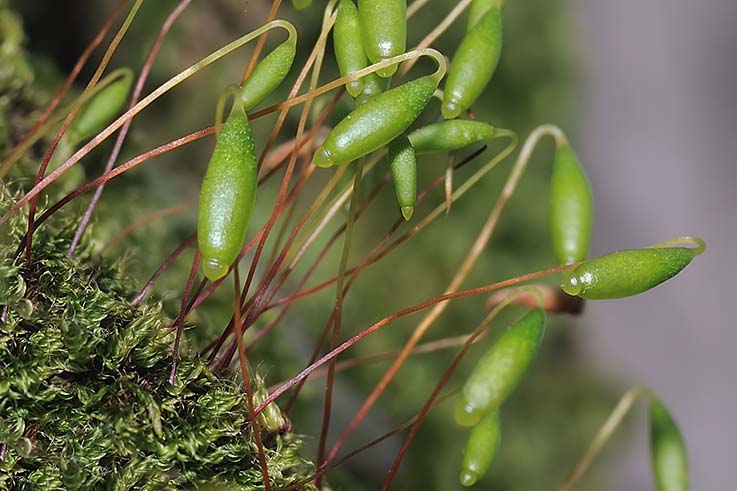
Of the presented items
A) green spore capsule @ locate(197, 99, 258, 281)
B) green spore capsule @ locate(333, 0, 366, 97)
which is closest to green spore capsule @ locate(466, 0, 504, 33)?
green spore capsule @ locate(333, 0, 366, 97)

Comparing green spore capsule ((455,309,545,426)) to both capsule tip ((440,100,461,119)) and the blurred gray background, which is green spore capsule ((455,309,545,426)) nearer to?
capsule tip ((440,100,461,119))

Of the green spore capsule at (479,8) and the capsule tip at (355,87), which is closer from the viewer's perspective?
the capsule tip at (355,87)

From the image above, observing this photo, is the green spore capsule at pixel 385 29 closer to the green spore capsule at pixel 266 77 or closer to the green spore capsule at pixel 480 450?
the green spore capsule at pixel 266 77

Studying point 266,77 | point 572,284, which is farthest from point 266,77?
point 572,284

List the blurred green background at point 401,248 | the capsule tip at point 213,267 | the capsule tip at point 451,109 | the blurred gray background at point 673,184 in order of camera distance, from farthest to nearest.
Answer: the blurred gray background at point 673,184 < the blurred green background at point 401,248 < the capsule tip at point 451,109 < the capsule tip at point 213,267

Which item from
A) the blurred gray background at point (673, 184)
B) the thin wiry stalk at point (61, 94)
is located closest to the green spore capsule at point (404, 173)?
the thin wiry stalk at point (61, 94)

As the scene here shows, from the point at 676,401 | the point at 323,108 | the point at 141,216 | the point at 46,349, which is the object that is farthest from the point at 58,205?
the point at 676,401
